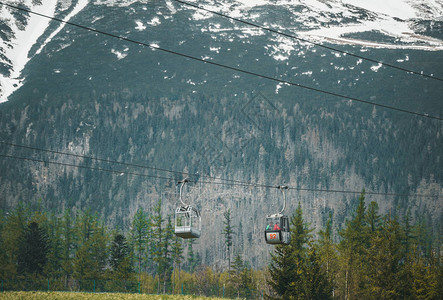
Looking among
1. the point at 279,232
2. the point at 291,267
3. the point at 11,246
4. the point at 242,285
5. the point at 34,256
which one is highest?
the point at 279,232

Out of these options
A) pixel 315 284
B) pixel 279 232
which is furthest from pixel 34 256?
pixel 279 232

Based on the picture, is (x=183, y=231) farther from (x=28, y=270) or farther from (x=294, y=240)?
(x=28, y=270)

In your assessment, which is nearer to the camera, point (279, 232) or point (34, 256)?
point (279, 232)

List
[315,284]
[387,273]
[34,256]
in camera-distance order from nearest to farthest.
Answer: [315,284] < [387,273] < [34,256]

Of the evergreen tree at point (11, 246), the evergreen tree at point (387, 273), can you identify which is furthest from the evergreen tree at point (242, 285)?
the evergreen tree at point (387, 273)

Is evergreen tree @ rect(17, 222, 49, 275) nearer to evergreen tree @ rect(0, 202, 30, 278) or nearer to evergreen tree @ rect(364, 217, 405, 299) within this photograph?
evergreen tree @ rect(0, 202, 30, 278)

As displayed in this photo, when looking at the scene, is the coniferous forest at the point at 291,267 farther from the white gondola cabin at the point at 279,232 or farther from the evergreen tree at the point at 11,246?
the white gondola cabin at the point at 279,232

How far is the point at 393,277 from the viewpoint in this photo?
197 feet

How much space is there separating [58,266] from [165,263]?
24323 millimetres

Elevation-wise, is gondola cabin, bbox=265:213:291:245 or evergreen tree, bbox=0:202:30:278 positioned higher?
gondola cabin, bbox=265:213:291:245

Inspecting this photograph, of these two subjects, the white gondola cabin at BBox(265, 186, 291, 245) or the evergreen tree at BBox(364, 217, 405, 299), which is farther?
the evergreen tree at BBox(364, 217, 405, 299)

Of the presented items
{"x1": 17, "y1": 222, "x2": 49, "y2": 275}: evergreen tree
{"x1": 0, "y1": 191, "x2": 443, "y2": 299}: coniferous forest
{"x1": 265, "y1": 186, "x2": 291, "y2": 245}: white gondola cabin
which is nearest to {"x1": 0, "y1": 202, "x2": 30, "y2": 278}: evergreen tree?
{"x1": 0, "y1": 191, "x2": 443, "y2": 299}: coniferous forest

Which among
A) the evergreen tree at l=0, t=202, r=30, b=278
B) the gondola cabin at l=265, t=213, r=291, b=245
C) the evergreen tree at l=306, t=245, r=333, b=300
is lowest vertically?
the evergreen tree at l=0, t=202, r=30, b=278

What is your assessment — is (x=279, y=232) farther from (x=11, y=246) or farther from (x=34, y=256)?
(x=11, y=246)
